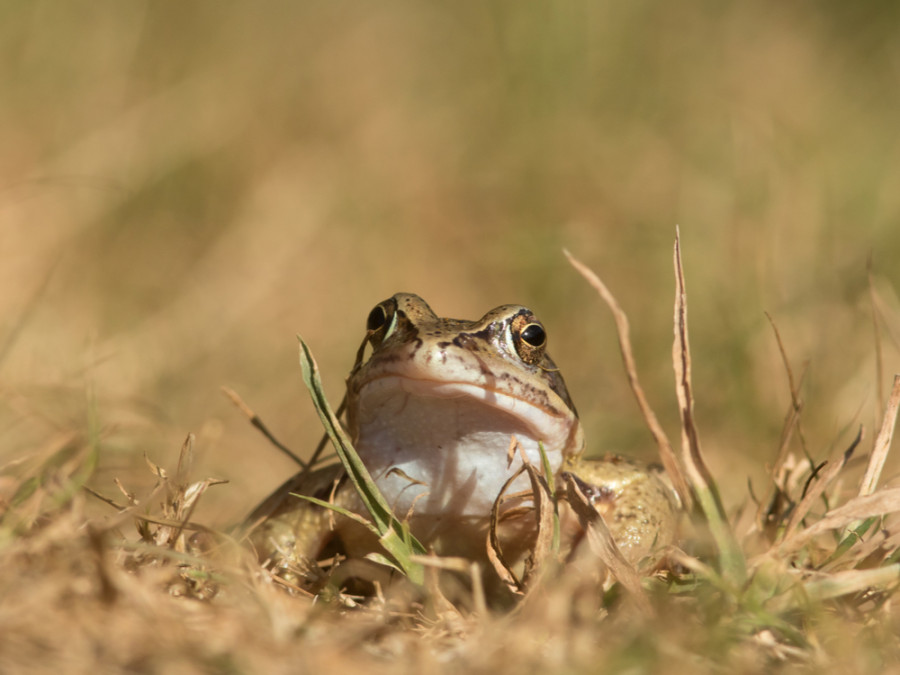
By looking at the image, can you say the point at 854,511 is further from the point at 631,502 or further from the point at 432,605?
the point at 432,605

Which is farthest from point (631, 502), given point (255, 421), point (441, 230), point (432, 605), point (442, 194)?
point (442, 194)

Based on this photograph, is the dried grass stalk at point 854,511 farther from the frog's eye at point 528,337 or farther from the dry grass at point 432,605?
the frog's eye at point 528,337

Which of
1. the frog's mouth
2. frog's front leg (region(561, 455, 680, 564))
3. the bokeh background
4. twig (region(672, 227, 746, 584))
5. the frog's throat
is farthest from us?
the bokeh background

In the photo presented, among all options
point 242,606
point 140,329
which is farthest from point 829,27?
point 242,606

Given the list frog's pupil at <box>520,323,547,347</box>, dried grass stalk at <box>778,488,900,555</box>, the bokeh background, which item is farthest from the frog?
the bokeh background

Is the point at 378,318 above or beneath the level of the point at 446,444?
above

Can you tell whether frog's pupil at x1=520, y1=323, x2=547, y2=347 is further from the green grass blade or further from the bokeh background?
the bokeh background

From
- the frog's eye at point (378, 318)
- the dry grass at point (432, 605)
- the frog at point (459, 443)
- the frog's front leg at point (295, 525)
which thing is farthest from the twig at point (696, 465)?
the frog's front leg at point (295, 525)

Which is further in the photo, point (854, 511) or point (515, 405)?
point (515, 405)
